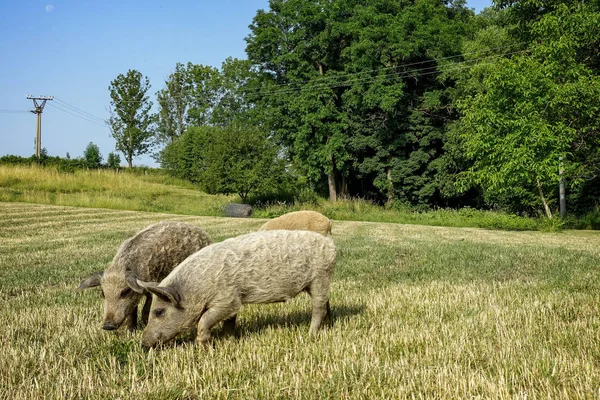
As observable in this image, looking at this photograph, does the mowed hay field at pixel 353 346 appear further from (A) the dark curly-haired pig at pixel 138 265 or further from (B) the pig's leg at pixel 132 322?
(A) the dark curly-haired pig at pixel 138 265

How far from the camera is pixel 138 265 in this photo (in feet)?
20.9

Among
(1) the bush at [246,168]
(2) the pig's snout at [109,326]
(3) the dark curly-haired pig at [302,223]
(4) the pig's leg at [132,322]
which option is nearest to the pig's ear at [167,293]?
(2) the pig's snout at [109,326]

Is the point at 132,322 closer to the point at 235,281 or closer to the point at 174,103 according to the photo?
the point at 235,281

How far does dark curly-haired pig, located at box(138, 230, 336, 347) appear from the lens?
5.29 m

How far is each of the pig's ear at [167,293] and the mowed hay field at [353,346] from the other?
493 mm

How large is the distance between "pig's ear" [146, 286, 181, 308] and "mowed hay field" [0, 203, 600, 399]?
49 centimetres

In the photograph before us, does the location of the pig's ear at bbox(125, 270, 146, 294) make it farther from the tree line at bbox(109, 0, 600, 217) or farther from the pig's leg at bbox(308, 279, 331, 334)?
the tree line at bbox(109, 0, 600, 217)

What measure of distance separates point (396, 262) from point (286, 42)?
38.3 metres

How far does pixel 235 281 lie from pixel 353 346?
146 cm

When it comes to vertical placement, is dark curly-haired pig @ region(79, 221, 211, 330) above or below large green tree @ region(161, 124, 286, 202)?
below

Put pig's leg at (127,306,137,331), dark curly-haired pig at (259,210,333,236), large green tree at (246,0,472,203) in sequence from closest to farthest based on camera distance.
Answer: pig's leg at (127,306,137,331) → dark curly-haired pig at (259,210,333,236) → large green tree at (246,0,472,203)

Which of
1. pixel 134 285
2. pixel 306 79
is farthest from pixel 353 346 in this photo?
pixel 306 79

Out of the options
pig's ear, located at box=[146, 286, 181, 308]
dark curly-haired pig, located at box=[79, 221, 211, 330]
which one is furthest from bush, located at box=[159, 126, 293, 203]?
pig's ear, located at box=[146, 286, 181, 308]

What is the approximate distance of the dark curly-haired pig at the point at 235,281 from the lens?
208 inches
